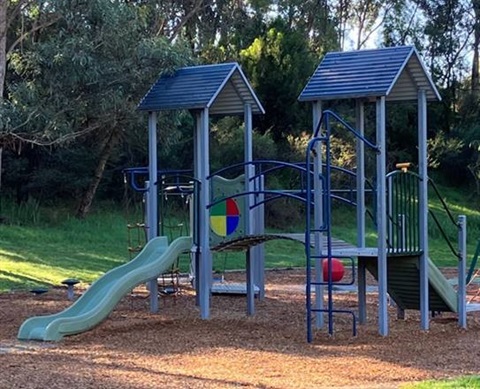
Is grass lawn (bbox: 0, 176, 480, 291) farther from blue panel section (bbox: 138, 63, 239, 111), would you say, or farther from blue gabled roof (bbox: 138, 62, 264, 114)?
blue panel section (bbox: 138, 63, 239, 111)

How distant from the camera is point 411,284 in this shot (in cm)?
1146

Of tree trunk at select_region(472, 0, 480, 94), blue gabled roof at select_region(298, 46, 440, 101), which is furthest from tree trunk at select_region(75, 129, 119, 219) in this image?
tree trunk at select_region(472, 0, 480, 94)

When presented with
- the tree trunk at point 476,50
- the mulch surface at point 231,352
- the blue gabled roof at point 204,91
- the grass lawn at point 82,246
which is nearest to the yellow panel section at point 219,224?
the mulch surface at point 231,352

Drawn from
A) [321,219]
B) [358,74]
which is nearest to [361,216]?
[321,219]

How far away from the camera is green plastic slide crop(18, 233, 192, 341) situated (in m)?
10.3

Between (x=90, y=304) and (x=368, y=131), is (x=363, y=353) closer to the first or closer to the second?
(x=90, y=304)

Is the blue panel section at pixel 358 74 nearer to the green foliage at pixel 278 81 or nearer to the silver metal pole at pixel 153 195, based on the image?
the silver metal pole at pixel 153 195

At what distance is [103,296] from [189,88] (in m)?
3.17

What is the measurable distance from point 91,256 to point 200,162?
423 inches

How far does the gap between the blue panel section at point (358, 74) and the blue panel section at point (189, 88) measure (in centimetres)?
153

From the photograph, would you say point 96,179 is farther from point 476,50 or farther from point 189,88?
point 476,50

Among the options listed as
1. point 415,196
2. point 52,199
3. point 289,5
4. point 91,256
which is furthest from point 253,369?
point 289,5

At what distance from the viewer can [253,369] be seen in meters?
8.23

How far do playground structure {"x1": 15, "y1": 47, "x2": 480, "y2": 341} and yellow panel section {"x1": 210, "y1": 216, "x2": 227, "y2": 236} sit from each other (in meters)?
0.01
